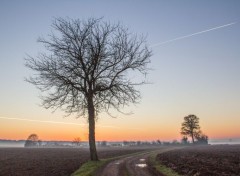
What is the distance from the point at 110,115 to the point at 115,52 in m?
8.42

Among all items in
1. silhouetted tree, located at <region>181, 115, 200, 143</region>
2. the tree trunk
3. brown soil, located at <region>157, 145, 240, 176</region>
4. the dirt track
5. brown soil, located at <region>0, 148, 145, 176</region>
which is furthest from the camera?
silhouetted tree, located at <region>181, 115, 200, 143</region>

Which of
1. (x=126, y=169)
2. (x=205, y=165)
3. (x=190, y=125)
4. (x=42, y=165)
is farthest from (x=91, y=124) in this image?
(x=190, y=125)

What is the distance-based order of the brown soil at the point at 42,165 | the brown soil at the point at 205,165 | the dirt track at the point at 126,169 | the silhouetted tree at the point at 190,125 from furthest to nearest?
the silhouetted tree at the point at 190,125, the brown soil at the point at 42,165, the dirt track at the point at 126,169, the brown soil at the point at 205,165

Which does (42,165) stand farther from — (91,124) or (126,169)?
(126,169)

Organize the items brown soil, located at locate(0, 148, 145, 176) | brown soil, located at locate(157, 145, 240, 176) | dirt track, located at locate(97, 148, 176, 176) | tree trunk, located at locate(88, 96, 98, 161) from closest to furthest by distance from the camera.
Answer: brown soil, located at locate(157, 145, 240, 176) < dirt track, located at locate(97, 148, 176, 176) < brown soil, located at locate(0, 148, 145, 176) < tree trunk, located at locate(88, 96, 98, 161)

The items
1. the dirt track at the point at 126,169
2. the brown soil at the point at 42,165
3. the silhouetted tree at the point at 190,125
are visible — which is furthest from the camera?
the silhouetted tree at the point at 190,125

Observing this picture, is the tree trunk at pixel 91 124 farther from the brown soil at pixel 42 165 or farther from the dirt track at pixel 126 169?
the dirt track at pixel 126 169

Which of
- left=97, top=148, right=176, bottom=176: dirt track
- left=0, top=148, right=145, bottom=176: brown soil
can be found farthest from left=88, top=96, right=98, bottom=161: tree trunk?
left=97, top=148, right=176, bottom=176: dirt track

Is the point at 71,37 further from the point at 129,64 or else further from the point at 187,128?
the point at 187,128

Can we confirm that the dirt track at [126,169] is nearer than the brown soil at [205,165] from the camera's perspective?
No

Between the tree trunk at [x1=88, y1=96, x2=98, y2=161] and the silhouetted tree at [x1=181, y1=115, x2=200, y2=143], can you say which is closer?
the tree trunk at [x1=88, y1=96, x2=98, y2=161]

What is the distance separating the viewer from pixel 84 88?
3872cm

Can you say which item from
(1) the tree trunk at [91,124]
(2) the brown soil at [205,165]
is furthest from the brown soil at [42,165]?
(2) the brown soil at [205,165]

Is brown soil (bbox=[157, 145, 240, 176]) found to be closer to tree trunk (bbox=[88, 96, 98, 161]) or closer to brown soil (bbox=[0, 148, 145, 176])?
tree trunk (bbox=[88, 96, 98, 161])
